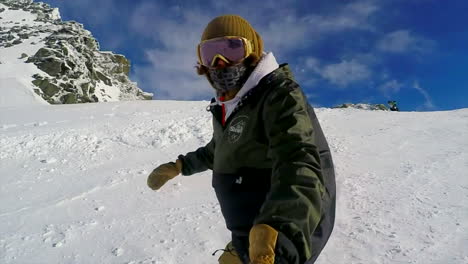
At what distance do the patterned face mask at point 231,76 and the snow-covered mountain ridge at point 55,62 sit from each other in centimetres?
2588

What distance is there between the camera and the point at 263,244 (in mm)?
1118

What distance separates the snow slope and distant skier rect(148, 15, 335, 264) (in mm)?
1751

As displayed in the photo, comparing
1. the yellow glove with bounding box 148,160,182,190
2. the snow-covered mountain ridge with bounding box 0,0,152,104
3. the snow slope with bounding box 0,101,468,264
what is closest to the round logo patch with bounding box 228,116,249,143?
the yellow glove with bounding box 148,160,182,190

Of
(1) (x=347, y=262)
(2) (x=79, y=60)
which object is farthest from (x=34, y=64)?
(1) (x=347, y=262)

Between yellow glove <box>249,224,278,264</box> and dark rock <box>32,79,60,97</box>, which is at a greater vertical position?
yellow glove <box>249,224,278,264</box>

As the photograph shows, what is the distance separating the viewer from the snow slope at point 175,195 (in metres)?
3.30

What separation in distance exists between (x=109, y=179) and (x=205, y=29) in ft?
14.5

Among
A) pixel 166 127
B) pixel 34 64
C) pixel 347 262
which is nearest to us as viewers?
pixel 347 262

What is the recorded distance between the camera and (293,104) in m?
1.41

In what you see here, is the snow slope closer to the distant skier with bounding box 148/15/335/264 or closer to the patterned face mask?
the distant skier with bounding box 148/15/335/264

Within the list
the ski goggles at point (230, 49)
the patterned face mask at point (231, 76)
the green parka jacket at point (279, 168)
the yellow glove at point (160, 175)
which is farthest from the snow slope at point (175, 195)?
the ski goggles at point (230, 49)

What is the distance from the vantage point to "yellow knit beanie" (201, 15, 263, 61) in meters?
1.70

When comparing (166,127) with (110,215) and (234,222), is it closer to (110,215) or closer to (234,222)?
(110,215)

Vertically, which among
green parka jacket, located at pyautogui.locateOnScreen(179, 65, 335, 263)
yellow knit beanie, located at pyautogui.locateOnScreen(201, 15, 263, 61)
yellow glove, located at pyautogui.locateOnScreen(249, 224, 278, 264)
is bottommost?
yellow glove, located at pyautogui.locateOnScreen(249, 224, 278, 264)
